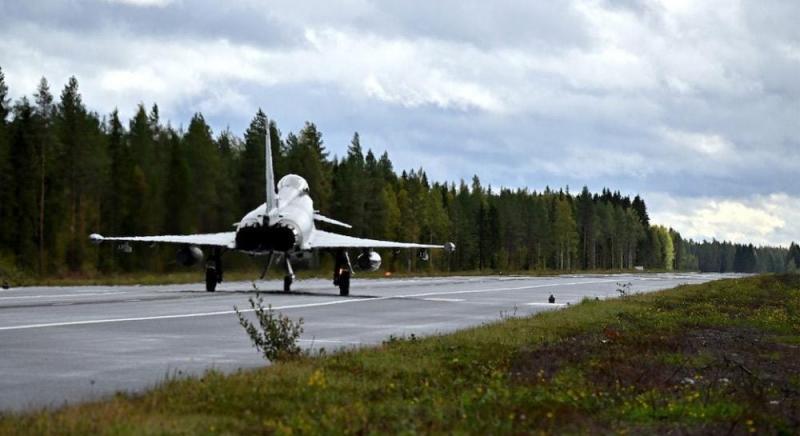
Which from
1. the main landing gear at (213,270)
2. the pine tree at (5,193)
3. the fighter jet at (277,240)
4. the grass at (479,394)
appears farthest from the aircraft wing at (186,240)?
the pine tree at (5,193)

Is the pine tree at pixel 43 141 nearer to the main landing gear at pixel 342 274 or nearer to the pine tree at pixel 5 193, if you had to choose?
the pine tree at pixel 5 193

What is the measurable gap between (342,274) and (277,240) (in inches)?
110

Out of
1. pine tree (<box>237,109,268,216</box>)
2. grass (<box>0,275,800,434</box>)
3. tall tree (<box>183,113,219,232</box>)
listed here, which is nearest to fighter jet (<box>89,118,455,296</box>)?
tall tree (<box>183,113,219,232</box>)

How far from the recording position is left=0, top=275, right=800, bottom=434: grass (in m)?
8.43

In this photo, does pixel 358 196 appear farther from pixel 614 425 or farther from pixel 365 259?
pixel 614 425

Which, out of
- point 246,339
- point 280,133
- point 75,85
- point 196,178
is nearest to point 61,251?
point 75,85

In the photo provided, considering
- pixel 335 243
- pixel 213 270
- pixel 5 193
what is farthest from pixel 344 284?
pixel 5 193

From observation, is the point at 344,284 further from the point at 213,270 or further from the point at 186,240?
the point at 186,240

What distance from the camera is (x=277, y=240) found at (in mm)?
37781

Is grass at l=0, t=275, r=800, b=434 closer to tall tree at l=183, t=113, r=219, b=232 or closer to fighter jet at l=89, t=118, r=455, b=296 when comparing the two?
fighter jet at l=89, t=118, r=455, b=296

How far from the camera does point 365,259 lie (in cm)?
4306

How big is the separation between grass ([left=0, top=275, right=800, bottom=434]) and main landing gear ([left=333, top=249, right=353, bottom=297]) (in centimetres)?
2058

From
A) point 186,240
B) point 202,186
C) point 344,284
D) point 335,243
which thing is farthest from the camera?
point 202,186

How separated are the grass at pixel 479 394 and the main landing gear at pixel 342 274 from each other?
67.5ft
